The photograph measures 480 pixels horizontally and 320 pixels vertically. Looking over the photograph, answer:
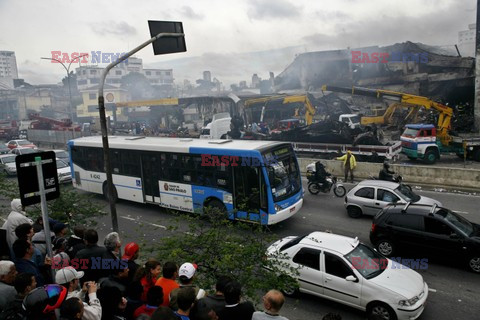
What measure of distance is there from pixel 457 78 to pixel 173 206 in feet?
110

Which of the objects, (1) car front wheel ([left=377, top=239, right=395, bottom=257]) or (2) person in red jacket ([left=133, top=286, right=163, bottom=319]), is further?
(1) car front wheel ([left=377, top=239, right=395, bottom=257])

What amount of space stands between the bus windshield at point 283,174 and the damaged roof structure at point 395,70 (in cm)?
2961

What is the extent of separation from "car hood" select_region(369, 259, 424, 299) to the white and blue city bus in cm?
344

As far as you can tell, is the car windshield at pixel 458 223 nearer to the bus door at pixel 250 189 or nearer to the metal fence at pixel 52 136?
the bus door at pixel 250 189

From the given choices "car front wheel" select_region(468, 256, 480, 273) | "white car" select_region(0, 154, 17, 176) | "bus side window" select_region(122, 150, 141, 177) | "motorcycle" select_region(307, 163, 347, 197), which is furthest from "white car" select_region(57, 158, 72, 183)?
"car front wheel" select_region(468, 256, 480, 273)

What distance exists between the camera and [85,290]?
4.70 metres

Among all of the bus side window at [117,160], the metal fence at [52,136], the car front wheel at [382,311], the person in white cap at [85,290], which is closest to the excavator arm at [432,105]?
the bus side window at [117,160]

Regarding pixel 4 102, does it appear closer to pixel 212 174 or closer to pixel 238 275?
pixel 212 174

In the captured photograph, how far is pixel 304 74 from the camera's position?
2015 inches

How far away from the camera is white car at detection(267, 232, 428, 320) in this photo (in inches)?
268

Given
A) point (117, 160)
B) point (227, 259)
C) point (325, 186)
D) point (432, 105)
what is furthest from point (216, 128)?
point (227, 259)

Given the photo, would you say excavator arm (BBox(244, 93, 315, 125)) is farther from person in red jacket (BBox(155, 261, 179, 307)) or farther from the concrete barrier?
person in red jacket (BBox(155, 261, 179, 307))

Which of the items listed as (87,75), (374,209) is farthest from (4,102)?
(374,209)

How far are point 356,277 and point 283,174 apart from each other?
16.4 ft
